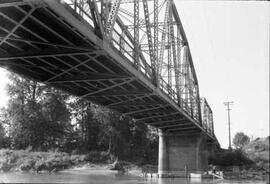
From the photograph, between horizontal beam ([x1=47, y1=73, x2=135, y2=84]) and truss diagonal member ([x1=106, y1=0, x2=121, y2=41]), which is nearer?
truss diagonal member ([x1=106, y1=0, x2=121, y2=41])

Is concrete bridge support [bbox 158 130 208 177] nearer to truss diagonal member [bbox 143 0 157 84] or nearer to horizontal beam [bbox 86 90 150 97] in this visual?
horizontal beam [bbox 86 90 150 97]

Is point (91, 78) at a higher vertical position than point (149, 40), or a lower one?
lower

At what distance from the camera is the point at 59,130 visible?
271 feet

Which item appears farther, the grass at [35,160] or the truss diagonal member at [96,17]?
the grass at [35,160]

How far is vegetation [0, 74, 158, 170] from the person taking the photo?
259 ft

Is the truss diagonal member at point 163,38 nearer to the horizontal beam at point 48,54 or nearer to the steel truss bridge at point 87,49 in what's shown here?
the steel truss bridge at point 87,49

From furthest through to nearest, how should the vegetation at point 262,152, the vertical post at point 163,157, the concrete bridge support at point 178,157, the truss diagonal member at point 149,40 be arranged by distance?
1. the concrete bridge support at point 178,157
2. the vertical post at point 163,157
3. the vegetation at point 262,152
4. the truss diagonal member at point 149,40

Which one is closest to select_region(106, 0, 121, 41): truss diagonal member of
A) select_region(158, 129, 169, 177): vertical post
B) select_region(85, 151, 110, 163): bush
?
select_region(158, 129, 169, 177): vertical post

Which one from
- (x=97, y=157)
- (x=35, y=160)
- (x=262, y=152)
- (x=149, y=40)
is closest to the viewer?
(x=149, y=40)

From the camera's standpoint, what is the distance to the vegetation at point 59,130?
78.8 meters

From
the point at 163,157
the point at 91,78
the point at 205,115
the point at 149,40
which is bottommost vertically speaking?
the point at 163,157

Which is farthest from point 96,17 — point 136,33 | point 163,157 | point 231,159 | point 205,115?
point 205,115

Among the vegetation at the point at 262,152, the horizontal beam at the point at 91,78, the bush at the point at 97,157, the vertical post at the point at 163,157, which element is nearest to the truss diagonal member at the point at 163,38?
the horizontal beam at the point at 91,78

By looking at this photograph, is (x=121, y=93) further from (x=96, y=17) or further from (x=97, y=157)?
(x=97, y=157)
